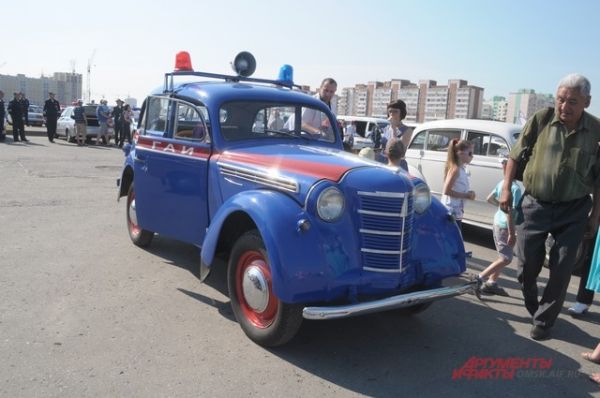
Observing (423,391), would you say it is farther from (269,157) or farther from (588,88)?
(588,88)

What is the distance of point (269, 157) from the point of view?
13.3 ft

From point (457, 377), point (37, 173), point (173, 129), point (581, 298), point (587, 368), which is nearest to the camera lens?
point (457, 377)

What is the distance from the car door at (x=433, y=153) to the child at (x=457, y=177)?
241cm

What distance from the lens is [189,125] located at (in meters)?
4.93

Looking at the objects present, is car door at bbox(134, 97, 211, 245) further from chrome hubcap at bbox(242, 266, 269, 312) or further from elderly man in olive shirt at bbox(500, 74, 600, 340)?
elderly man in olive shirt at bbox(500, 74, 600, 340)

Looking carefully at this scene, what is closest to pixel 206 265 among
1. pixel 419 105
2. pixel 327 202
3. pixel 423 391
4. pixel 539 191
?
pixel 327 202

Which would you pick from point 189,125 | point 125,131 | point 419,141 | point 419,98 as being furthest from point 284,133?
point 419,98

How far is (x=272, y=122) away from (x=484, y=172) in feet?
11.9

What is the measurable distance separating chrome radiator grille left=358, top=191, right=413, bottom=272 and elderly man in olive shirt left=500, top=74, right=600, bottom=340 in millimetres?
1232

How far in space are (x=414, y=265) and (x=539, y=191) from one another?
3.97ft

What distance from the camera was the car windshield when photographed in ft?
15.4

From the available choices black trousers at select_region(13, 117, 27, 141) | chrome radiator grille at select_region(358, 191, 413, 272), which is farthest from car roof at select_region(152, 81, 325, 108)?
black trousers at select_region(13, 117, 27, 141)

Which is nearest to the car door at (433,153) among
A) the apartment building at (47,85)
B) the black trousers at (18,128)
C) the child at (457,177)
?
the child at (457,177)

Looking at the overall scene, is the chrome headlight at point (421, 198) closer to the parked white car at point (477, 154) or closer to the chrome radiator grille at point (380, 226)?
the chrome radiator grille at point (380, 226)
